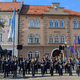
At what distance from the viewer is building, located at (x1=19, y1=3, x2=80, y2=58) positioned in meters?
23.5

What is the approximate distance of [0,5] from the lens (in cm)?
2686

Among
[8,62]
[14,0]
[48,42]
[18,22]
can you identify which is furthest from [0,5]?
Result: [8,62]

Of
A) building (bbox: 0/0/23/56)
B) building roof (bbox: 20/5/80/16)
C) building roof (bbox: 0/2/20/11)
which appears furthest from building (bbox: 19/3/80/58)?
building roof (bbox: 0/2/20/11)

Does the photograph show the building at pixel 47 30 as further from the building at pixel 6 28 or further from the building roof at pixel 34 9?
the building at pixel 6 28

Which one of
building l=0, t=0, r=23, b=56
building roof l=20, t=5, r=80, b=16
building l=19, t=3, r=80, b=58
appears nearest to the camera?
building l=0, t=0, r=23, b=56

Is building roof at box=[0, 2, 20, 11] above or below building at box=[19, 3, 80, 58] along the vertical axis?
above

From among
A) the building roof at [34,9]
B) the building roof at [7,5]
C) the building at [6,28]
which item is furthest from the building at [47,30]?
the building roof at [7,5]

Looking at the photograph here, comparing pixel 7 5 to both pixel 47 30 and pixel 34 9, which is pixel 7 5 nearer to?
pixel 34 9

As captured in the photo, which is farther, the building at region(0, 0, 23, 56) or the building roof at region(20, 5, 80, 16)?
the building roof at region(20, 5, 80, 16)

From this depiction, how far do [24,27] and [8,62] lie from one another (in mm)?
13871

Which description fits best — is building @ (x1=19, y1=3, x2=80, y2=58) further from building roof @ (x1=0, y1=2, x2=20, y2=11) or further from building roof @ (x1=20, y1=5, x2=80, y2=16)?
building roof @ (x1=0, y1=2, x2=20, y2=11)

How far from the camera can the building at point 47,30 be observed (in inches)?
925

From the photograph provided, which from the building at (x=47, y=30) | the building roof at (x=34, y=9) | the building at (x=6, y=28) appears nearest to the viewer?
the building at (x=6, y=28)

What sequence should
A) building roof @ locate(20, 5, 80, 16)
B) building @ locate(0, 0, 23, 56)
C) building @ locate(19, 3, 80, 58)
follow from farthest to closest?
1. building roof @ locate(20, 5, 80, 16)
2. building @ locate(19, 3, 80, 58)
3. building @ locate(0, 0, 23, 56)
